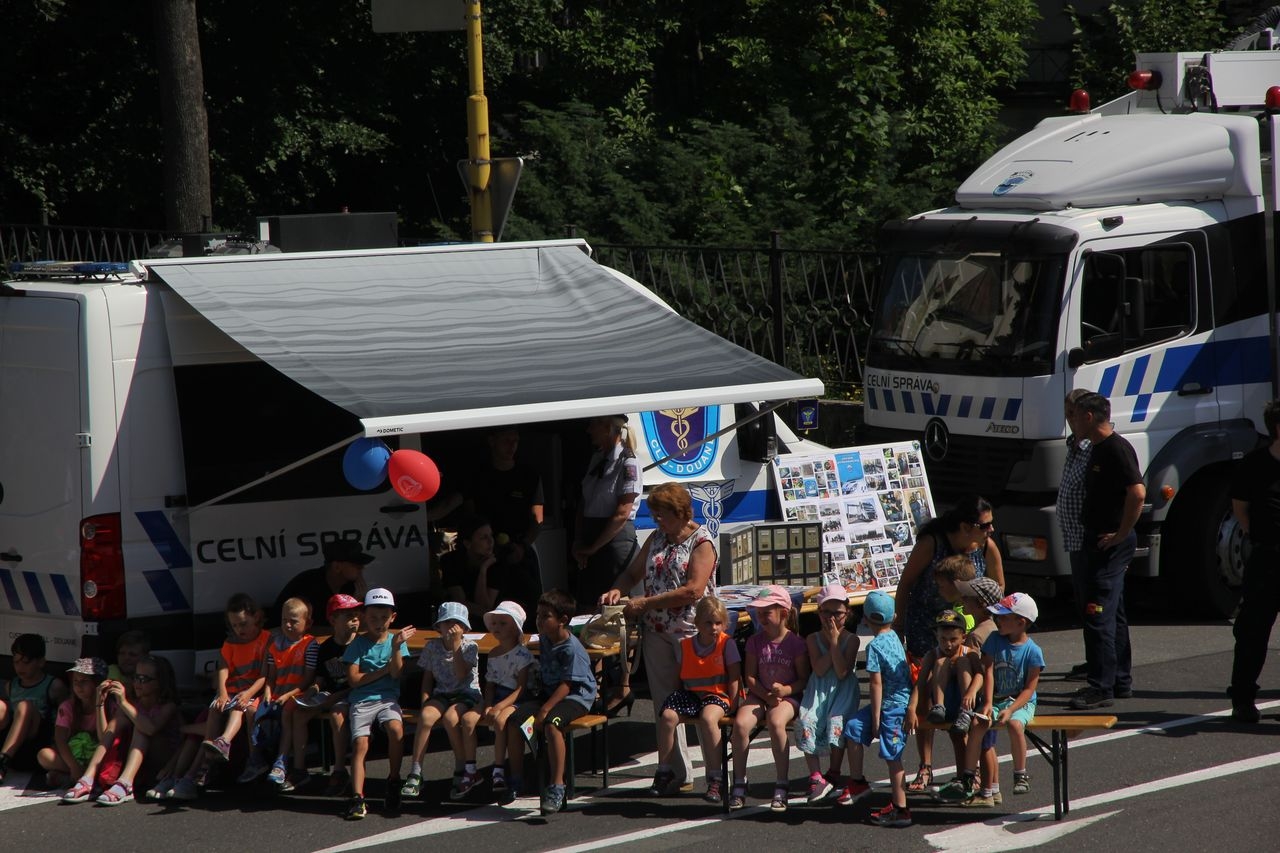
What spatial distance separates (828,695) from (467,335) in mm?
2672

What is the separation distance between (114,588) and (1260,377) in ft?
25.1

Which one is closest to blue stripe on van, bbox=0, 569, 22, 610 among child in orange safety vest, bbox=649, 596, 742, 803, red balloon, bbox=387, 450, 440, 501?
red balloon, bbox=387, 450, 440, 501

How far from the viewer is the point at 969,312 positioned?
1094 centimetres

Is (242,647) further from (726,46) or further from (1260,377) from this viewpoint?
(726,46)

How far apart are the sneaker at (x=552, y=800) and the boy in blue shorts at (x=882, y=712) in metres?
1.27

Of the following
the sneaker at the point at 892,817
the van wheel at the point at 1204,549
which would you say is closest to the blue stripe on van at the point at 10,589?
the sneaker at the point at 892,817

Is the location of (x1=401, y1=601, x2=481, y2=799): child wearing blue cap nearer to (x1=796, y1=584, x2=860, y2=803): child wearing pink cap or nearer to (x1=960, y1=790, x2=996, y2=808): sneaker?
(x1=796, y1=584, x2=860, y2=803): child wearing pink cap

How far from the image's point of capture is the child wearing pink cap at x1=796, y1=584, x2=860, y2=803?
7.21 m

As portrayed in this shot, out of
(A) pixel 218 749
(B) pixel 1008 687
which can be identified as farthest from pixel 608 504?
(B) pixel 1008 687

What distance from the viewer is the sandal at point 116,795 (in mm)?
7473

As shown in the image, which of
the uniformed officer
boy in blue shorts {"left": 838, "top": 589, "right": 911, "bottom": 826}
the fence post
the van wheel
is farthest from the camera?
the fence post

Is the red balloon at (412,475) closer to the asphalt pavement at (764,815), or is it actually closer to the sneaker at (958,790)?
the asphalt pavement at (764,815)

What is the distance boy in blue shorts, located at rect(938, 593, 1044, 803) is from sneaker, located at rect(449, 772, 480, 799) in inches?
84.3

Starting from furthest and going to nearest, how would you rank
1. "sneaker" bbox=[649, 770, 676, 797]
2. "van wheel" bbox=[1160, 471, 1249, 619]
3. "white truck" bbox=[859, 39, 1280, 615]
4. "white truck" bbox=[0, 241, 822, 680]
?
"van wheel" bbox=[1160, 471, 1249, 619] < "white truck" bbox=[859, 39, 1280, 615] < "white truck" bbox=[0, 241, 822, 680] < "sneaker" bbox=[649, 770, 676, 797]
